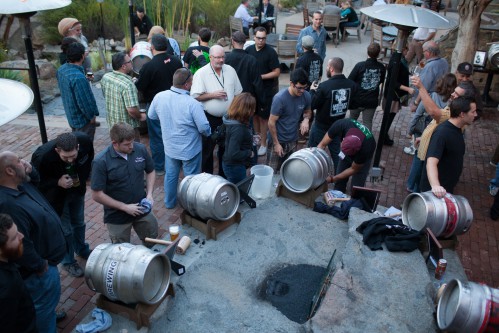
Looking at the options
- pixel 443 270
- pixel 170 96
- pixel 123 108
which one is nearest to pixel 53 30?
pixel 123 108

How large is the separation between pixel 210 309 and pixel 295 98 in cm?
337

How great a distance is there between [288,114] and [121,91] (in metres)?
2.34

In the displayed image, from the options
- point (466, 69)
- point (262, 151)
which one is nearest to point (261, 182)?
point (262, 151)

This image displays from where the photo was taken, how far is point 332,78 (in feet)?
21.7

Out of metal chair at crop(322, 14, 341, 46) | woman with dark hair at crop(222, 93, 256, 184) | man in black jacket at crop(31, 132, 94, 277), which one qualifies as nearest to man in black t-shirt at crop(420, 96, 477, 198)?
woman with dark hair at crop(222, 93, 256, 184)

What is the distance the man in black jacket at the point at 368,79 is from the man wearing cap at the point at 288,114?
142cm

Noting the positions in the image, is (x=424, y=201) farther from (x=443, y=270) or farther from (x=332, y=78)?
(x=332, y=78)

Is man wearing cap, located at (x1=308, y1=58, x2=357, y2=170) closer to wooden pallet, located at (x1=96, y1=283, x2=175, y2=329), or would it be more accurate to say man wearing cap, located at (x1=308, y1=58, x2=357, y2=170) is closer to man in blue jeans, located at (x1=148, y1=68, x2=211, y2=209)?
man in blue jeans, located at (x1=148, y1=68, x2=211, y2=209)

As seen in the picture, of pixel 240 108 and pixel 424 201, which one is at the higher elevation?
pixel 240 108

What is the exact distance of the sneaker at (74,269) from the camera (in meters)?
4.91

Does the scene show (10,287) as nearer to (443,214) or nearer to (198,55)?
(443,214)

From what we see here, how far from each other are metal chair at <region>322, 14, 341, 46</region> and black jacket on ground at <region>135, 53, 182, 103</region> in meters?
9.24

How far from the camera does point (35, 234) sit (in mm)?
3566

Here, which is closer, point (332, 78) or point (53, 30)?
point (332, 78)
